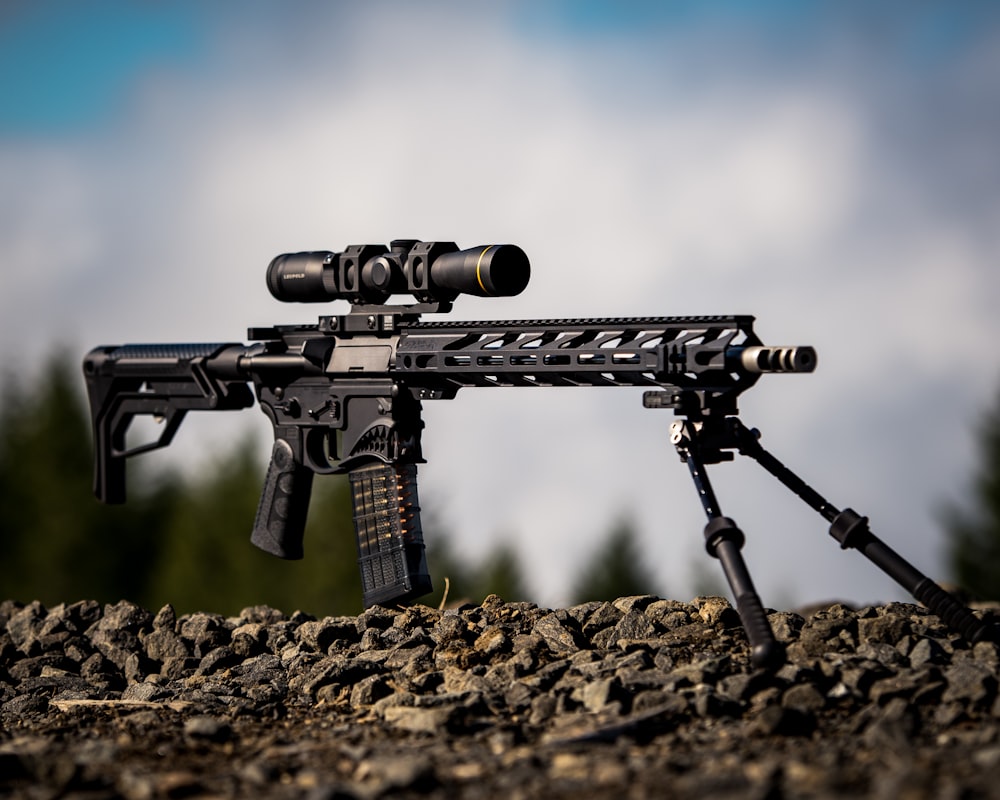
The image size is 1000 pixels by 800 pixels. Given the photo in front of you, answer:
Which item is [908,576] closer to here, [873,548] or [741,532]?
[873,548]

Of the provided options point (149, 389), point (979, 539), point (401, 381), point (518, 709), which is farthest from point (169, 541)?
point (518, 709)

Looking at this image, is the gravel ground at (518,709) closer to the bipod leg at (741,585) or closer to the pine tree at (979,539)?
the bipod leg at (741,585)

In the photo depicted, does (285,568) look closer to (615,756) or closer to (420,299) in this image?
(420,299)

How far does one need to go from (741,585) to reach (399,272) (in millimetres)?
4835

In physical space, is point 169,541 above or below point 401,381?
below

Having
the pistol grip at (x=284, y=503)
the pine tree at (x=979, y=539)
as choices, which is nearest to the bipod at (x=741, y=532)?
the pistol grip at (x=284, y=503)

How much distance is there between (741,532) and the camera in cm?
1086

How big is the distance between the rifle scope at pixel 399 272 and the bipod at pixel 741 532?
251cm

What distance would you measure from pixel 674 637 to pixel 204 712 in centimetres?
401

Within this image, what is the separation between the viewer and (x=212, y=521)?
58.8 meters

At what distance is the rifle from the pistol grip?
1cm

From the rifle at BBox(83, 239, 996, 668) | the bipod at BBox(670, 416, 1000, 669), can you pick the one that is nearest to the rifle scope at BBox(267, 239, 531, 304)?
the rifle at BBox(83, 239, 996, 668)

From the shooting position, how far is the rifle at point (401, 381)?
11.2 m

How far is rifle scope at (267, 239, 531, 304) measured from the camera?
12852 mm
